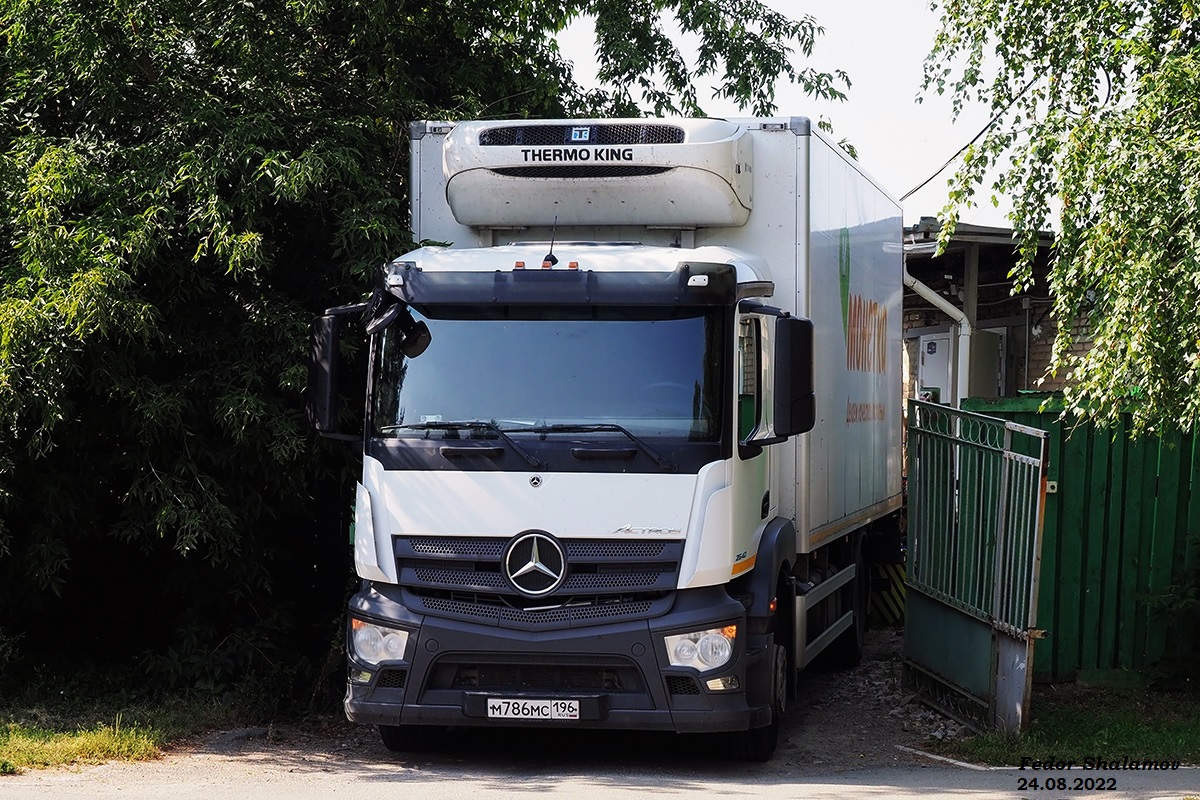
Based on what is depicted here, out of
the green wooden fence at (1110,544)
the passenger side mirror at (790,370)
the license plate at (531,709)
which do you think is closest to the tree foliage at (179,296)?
the license plate at (531,709)

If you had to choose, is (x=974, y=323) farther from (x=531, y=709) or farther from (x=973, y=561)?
(x=531, y=709)

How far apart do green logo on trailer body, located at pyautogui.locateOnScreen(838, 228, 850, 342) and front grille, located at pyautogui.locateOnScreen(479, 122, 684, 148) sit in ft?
6.16

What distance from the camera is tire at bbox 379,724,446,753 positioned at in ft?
26.8

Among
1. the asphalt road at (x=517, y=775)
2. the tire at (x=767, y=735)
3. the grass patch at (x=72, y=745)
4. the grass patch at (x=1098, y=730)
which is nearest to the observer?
the asphalt road at (x=517, y=775)

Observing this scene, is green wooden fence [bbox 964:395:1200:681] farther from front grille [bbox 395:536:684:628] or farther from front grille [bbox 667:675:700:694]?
front grille [bbox 395:536:684:628]

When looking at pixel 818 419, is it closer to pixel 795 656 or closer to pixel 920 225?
pixel 795 656

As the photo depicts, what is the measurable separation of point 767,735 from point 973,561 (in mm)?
2255

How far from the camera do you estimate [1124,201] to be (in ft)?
24.0

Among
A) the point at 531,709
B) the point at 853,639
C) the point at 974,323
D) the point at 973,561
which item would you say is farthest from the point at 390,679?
the point at 974,323

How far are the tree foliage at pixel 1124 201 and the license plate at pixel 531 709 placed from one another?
10.5ft

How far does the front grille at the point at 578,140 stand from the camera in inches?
322

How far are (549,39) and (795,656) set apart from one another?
7.19 metres

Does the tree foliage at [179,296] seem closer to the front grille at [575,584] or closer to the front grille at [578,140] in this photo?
the front grille at [578,140]

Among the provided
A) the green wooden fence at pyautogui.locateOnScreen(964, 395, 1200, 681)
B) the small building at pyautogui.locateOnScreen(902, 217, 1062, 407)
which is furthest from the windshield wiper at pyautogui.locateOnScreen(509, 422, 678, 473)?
the small building at pyautogui.locateOnScreen(902, 217, 1062, 407)
